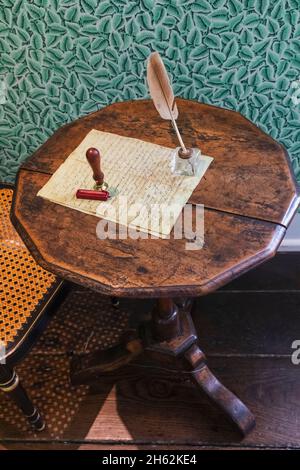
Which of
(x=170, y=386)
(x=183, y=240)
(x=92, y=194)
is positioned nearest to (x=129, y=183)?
(x=92, y=194)

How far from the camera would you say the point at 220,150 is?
1366 mm

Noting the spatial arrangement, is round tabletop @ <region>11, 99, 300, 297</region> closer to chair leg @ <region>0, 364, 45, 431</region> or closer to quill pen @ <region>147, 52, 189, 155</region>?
quill pen @ <region>147, 52, 189, 155</region>

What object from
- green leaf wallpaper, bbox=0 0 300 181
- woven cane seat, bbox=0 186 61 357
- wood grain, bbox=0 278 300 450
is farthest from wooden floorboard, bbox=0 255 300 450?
green leaf wallpaper, bbox=0 0 300 181

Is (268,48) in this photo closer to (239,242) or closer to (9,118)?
(239,242)

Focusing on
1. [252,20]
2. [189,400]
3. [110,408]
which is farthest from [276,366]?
[252,20]

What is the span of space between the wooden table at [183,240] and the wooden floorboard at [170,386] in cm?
15

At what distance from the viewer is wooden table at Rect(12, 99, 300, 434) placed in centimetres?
111

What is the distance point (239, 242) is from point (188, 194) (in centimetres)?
20

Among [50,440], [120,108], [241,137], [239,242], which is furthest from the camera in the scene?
[50,440]

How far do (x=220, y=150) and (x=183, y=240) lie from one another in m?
0.33

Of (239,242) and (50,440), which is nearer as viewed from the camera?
(239,242)

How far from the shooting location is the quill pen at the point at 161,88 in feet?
4.20

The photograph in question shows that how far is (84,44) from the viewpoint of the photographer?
162cm

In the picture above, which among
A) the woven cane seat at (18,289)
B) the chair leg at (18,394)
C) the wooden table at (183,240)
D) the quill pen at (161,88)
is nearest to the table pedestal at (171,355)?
the wooden table at (183,240)
